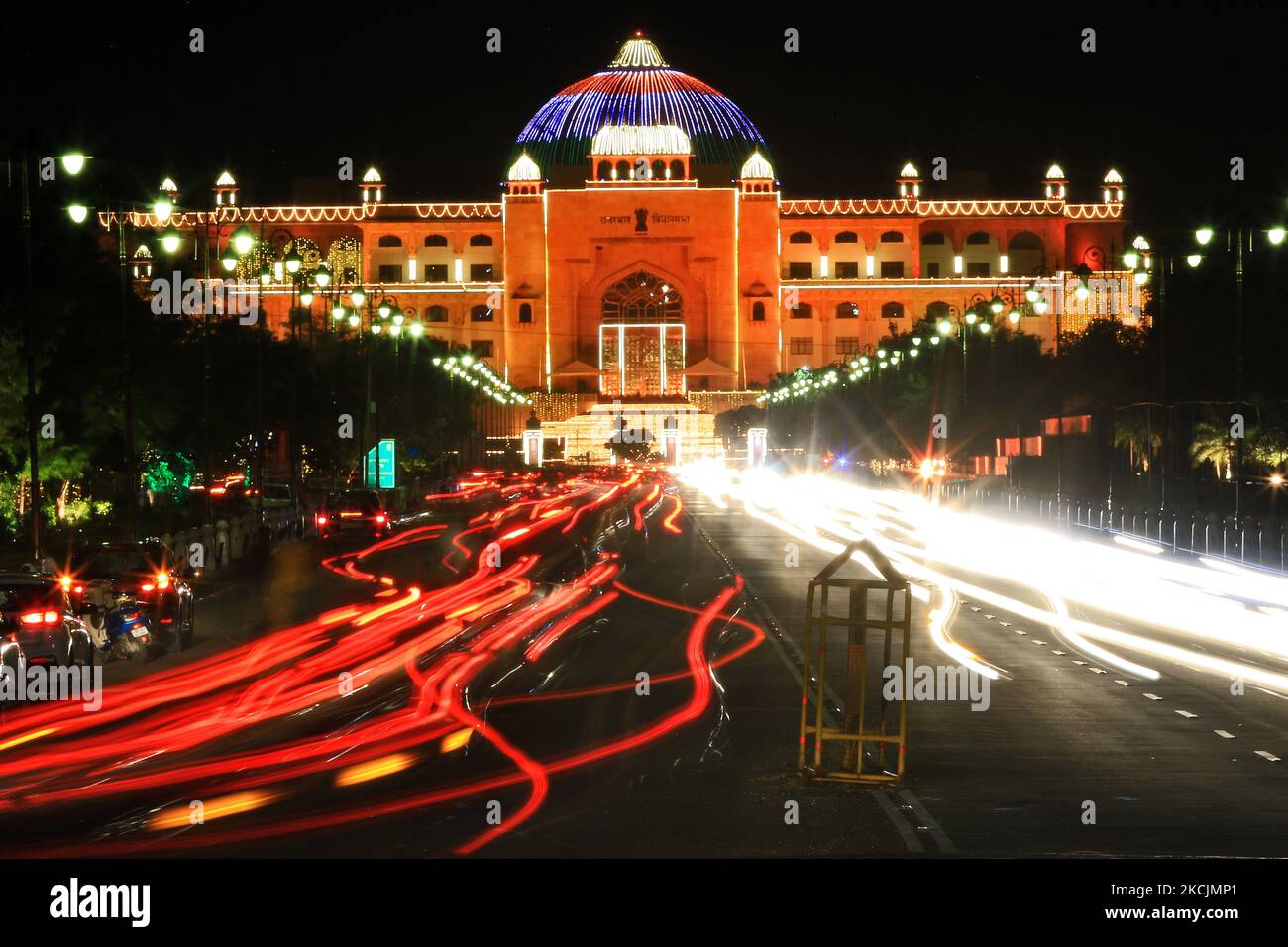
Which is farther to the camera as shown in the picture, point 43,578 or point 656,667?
point 656,667

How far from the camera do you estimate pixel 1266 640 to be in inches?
933

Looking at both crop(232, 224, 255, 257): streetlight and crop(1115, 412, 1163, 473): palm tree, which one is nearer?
crop(232, 224, 255, 257): streetlight

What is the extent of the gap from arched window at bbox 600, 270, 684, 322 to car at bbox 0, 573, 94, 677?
138639 millimetres

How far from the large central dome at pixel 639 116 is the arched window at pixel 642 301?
21001mm

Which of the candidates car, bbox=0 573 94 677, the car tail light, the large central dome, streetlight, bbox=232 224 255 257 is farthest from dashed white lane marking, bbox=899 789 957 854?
the large central dome

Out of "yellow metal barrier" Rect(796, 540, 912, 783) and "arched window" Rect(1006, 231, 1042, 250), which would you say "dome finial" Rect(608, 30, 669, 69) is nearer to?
"arched window" Rect(1006, 231, 1042, 250)

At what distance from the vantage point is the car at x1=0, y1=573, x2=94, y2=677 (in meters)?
19.2

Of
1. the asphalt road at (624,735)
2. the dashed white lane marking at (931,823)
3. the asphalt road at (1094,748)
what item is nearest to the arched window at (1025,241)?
the asphalt road at (624,735)

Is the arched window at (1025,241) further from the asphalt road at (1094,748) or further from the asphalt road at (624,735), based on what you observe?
the asphalt road at (1094,748)

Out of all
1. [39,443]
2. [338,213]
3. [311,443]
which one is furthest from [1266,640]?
[338,213]

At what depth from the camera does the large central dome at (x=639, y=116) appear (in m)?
179

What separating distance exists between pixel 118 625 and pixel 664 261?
13637 centimetres
